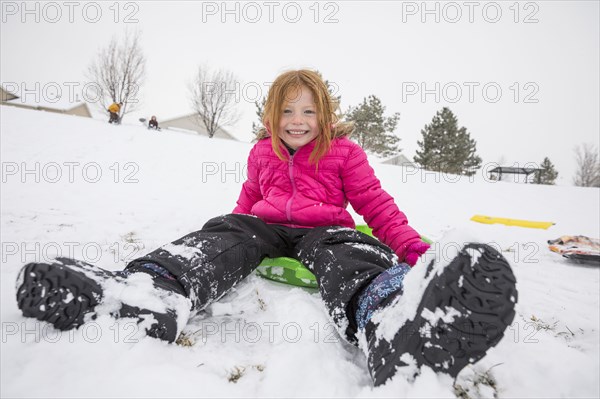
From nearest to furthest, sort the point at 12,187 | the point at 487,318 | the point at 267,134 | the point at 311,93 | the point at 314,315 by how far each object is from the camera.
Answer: the point at 487,318 < the point at 314,315 < the point at 311,93 < the point at 267,134 < the point at 12,187

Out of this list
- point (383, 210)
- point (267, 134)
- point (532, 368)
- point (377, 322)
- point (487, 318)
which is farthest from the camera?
point (267, 134)

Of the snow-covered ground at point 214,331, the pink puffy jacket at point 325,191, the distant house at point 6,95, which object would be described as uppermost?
the distant house at point 6,95

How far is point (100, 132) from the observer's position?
7461mm

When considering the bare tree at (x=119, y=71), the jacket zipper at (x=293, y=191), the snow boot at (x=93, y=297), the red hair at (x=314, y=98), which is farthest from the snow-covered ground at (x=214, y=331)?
the bare tree at (x=119, y=71)

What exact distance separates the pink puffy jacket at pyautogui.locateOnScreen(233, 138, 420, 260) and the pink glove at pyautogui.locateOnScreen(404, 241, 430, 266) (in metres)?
0.20

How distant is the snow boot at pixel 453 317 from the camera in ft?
2.38

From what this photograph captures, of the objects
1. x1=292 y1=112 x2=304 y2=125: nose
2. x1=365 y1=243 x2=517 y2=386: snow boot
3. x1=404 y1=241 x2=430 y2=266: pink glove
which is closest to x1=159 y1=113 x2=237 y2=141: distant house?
x1=292 y1=112 x2=304 y2=125: nose

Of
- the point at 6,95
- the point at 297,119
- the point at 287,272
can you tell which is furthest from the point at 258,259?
the point at 6,95

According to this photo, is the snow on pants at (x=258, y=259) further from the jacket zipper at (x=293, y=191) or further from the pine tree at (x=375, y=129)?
the pine tree at (x=375, y=129)

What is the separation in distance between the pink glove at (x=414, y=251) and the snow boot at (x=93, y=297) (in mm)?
984

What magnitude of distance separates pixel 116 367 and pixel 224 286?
492 millimetres

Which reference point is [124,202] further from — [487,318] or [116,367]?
[487,318]

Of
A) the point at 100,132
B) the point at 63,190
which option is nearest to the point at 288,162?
the point at 63,190

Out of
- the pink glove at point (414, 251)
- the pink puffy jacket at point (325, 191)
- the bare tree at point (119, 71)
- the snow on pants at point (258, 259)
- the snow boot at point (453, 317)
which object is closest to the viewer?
the snow boot at point (453, 317)
